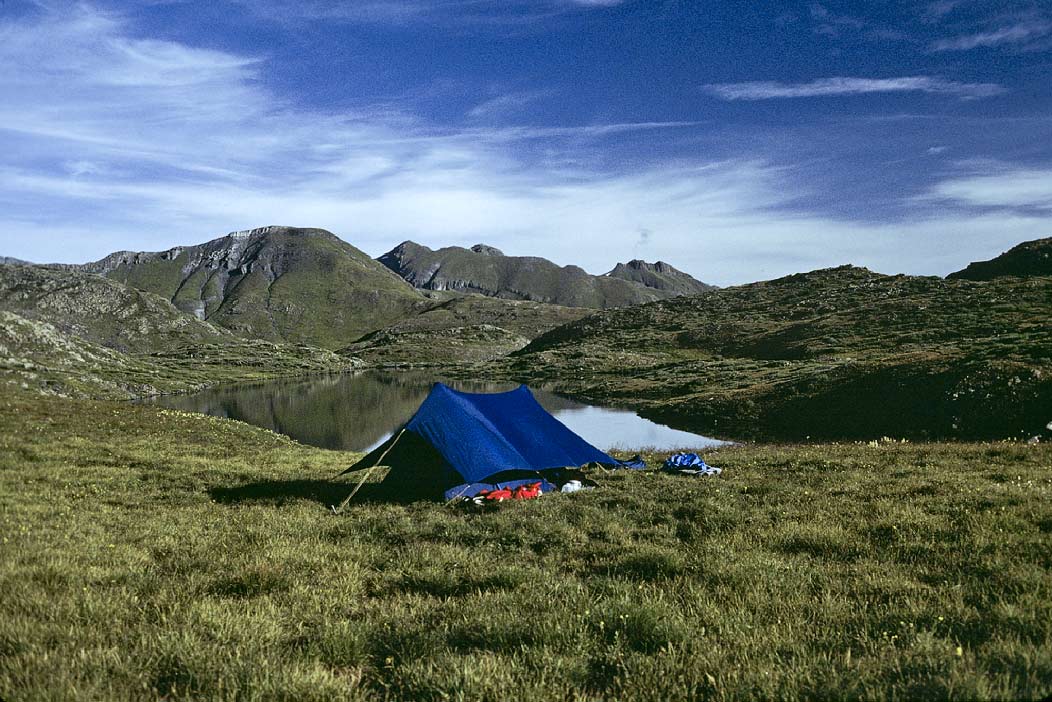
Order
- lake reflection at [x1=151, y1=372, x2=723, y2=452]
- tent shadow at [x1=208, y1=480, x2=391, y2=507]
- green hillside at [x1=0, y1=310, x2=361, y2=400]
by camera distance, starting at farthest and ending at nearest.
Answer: green hillside at [x1=0, y1=310, x2=361, y2=400] < lake reflection at [x1=151, y1=372, x2=723, y2=452] < tent shadow at [x1=208, y1=480, x2=391, y2=507]

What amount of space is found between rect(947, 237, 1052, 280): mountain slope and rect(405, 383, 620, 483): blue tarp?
107m

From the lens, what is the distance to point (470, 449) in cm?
1460

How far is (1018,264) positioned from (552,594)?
126m

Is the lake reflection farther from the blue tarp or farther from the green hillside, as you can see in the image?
the blue tarp

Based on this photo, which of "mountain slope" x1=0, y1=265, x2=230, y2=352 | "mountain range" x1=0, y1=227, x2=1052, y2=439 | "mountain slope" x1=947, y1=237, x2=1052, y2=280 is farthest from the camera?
"mountain slope" x1=0, y1=265, x2=230, y2=352

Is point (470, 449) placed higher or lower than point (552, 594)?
higher

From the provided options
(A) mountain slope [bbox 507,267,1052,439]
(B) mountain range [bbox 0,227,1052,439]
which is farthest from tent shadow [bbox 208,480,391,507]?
(B) mountain range [bbox 0,227,1052,439]

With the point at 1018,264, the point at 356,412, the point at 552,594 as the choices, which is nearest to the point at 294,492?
the point at 552,594

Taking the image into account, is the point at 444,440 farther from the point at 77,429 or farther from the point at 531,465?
the point at 77,429

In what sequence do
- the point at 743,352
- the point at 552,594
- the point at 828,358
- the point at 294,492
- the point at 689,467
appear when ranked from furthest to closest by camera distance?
the point at 743,352 → the point at 828,358 → the point at 689,467 → the point at 294,492 → the point at 552,594

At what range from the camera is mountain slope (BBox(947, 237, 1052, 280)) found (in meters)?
93.6

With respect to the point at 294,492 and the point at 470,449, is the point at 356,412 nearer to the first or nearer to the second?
the point at 294,492

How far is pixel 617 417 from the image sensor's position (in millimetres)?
45906

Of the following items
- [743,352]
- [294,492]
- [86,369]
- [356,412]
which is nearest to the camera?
[294,492]
